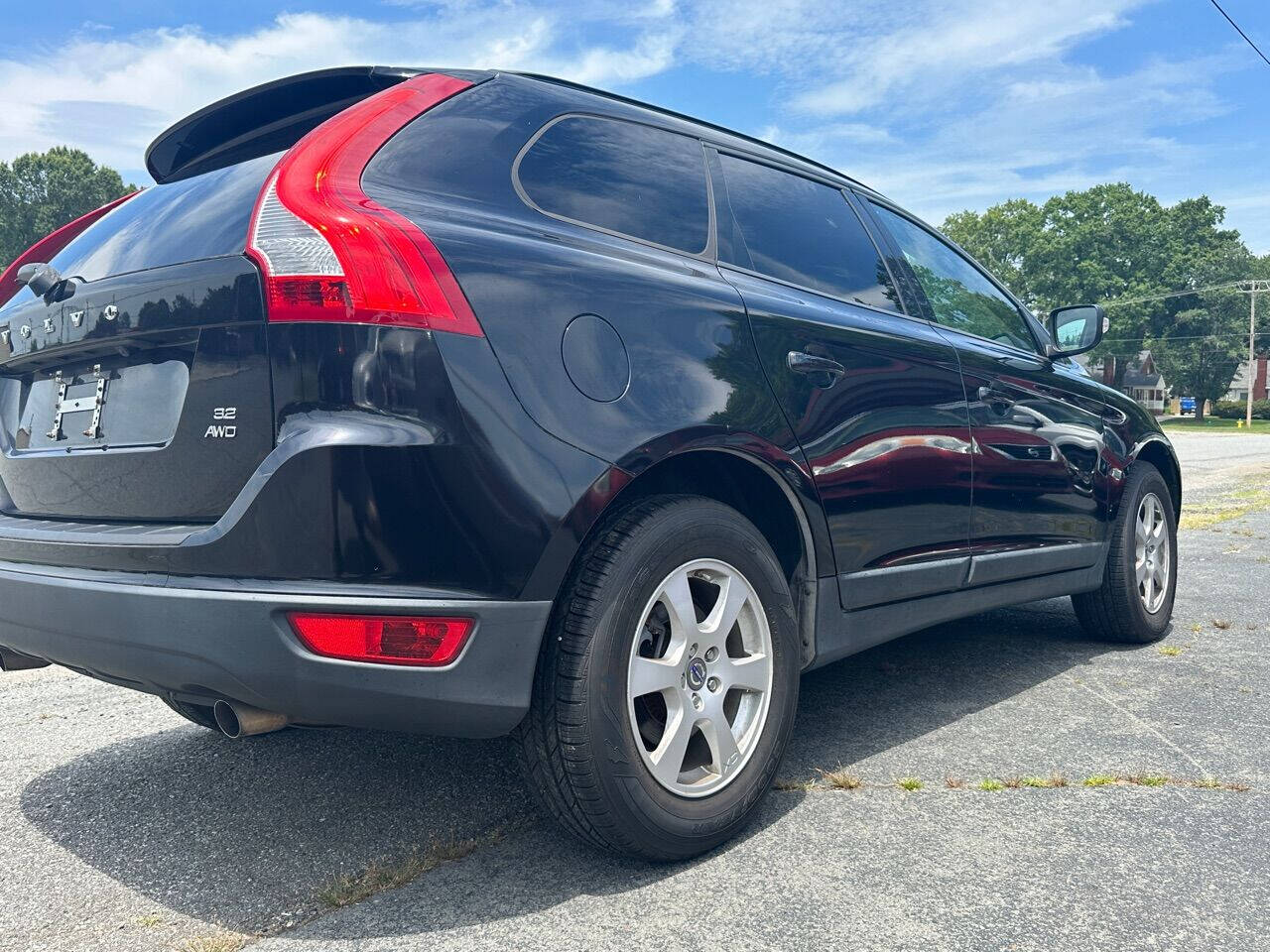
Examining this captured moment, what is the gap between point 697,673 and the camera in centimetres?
230

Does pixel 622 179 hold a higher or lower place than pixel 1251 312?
lower

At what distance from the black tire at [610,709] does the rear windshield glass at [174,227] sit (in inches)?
38.6

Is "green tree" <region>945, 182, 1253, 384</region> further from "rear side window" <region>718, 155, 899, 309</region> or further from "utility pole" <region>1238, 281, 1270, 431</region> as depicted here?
"rear side window" <region>718, 155, 899, 309</region>

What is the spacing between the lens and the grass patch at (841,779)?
2.71 m

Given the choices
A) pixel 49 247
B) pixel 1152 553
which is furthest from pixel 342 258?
pixel 1152 553

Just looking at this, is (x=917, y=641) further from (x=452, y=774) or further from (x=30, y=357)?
(x=30, y=357)

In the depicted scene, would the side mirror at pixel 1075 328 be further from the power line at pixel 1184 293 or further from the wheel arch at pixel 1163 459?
the power line at pixel 1184 293

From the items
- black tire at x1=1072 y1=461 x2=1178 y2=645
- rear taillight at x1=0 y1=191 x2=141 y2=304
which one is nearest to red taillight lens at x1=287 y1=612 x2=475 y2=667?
rear taillight at x1=0 y1=191 x2=141 y2=304

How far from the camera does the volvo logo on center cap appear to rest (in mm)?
2285

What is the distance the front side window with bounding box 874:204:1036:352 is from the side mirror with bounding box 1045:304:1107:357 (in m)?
0.26

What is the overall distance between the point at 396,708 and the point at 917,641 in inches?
127

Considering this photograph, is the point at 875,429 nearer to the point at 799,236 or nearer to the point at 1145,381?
the point at 799,236

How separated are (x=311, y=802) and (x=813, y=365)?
5.72 ft

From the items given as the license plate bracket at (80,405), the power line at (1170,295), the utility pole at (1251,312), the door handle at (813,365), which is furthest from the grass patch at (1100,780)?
the power line at (1170,295)
